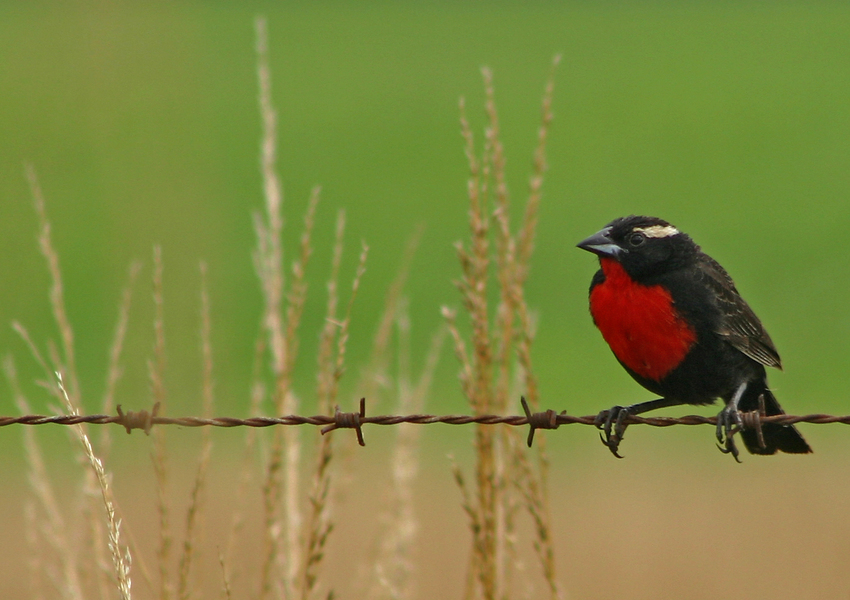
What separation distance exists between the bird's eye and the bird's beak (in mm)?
44

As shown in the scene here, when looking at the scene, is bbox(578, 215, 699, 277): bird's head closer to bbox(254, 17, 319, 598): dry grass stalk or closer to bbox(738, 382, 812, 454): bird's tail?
bbox(738, 382, 812, 454): bird's tail

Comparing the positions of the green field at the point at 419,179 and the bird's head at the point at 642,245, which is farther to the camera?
the green field at the point at 419,179

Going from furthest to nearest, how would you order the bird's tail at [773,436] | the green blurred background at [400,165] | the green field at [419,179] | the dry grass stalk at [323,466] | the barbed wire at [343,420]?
the green blurred background at [400,165] < the green field at [419,179] < the bird's tail at [773,436] < the dry grass stalk at [323,466] < the barbed wire at [343,420]

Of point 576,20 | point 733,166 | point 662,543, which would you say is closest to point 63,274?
point 662,543

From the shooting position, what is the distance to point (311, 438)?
1419 cm

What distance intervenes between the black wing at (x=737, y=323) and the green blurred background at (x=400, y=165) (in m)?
6.27

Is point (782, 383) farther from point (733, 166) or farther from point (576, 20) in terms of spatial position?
point (576, 20)

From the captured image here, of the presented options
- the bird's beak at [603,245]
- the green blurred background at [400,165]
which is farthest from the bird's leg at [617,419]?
the green blurred background at [400,165]

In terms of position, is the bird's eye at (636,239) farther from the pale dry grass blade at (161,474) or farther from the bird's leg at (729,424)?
the pale dry grass blade at (161,474)

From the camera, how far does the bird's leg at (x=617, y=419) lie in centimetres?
424

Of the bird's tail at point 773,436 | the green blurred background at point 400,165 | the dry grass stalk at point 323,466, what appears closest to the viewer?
the dry grass stalk at point 323,466

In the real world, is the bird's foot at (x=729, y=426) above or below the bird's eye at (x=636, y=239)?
below

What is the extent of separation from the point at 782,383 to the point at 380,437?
5.90 metres

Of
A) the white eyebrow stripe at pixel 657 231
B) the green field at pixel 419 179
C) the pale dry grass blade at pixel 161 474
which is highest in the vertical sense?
the green field at pixel 419 179
